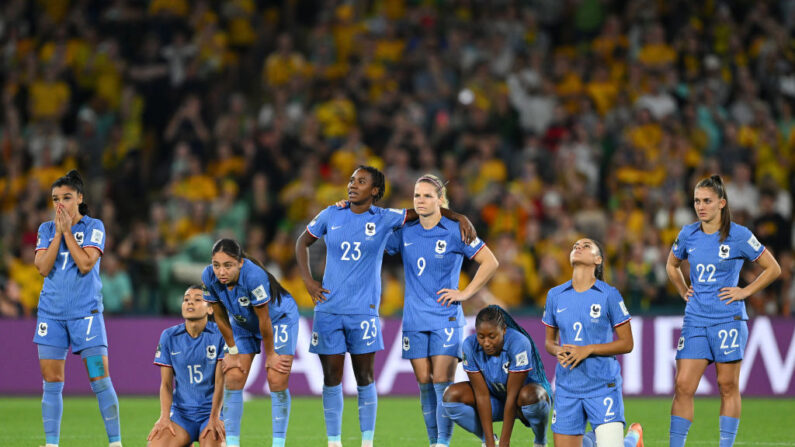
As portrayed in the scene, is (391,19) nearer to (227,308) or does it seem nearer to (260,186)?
(260,186)

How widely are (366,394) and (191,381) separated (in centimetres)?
135

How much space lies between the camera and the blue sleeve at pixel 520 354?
7.96m

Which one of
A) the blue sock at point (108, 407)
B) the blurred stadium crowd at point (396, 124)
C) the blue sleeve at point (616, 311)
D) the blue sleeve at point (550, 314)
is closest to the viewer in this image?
the blue sleeve at point (616, 311)

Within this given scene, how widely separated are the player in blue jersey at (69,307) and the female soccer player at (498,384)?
2.83 meters

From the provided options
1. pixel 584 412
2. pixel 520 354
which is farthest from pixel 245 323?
pixel 584 412

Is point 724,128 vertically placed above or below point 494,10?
below

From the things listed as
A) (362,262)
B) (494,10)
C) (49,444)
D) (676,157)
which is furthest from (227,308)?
(494,10)

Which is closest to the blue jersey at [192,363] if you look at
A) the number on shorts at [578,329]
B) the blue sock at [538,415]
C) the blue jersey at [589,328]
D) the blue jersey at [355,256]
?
the blue jersey at [355,256]

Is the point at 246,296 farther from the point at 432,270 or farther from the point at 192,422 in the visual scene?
the point at 432,270

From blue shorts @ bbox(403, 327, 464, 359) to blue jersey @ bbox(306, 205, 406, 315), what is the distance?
15.6 inches

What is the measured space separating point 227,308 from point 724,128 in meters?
10.5

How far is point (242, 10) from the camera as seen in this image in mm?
19266

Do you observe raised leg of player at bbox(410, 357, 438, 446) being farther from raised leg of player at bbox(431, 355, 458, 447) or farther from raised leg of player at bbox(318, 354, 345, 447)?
raised leg of player at bbox(318, 354, 345, 447)

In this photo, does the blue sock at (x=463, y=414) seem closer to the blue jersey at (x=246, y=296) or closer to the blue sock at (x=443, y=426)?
the blue sock at (x=443, y=426)
